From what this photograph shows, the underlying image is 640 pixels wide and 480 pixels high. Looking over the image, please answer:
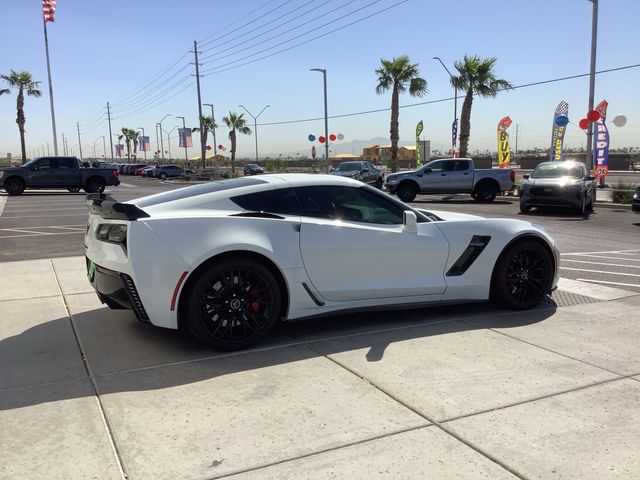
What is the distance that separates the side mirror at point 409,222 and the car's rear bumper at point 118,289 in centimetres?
235

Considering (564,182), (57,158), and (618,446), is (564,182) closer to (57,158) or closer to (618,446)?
(618,446)

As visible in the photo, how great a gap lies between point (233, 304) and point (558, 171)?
51.7 feet

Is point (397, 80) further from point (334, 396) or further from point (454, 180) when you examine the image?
point (334, 396)

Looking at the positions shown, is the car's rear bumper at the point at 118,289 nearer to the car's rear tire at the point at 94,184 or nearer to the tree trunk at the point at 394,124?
the car's rear tire at the point at 94,184

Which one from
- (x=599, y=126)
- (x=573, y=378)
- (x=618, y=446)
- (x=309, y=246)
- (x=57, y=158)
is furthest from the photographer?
(x=57, y=158)

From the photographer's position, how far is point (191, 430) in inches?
123

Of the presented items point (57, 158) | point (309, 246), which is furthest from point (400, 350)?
point (57, 158)

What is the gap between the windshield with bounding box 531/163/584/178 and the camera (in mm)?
17170

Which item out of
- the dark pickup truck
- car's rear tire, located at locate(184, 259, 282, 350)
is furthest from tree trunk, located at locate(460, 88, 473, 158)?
car's rear tire, located at locate(184, 259, 282, 350)

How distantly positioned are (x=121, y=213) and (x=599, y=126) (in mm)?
25463

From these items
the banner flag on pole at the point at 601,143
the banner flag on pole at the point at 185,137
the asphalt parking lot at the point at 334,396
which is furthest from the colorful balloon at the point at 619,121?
the banner flag on pole at the point at 185,137

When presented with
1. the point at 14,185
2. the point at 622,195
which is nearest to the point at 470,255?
the point at 622,195

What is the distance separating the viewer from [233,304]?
171 inches

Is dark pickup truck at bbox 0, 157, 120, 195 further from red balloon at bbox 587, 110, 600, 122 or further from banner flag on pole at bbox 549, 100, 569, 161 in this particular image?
banner flag on pole at bbox 549, 100, 569, 161
